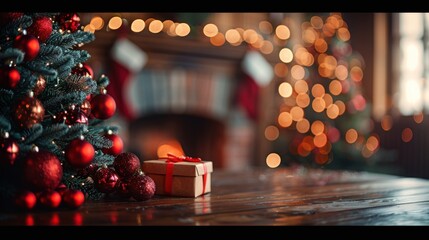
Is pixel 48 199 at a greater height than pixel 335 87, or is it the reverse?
pixel 335 87

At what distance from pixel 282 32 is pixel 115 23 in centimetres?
156

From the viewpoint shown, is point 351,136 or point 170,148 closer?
point 170,148

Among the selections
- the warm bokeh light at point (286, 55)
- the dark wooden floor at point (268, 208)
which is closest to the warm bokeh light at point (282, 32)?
the warm bokeh light at point (286, 55)

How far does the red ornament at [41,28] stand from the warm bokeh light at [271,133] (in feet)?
10.7

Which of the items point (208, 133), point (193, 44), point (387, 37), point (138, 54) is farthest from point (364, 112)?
point (138, 54)

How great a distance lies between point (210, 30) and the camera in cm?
388

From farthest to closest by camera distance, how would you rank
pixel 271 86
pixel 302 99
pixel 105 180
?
pixel 302 99 → pixel 271 86 → pixel 105 180

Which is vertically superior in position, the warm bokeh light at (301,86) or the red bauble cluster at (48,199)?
the warm bokeh light at (301,86)

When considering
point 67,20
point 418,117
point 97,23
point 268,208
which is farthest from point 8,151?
point 418,117

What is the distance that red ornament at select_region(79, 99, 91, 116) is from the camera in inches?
51.1

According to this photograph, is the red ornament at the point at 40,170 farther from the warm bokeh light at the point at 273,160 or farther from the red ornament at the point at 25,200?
the warm bokeh light at the point at 273,160

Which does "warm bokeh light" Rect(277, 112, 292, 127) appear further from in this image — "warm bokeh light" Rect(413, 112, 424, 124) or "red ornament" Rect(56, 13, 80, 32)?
"red ornament" Rect(56, 13, 80, 32)

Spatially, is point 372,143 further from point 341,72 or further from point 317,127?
point 341,72

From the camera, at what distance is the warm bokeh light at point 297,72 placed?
4.55 m
